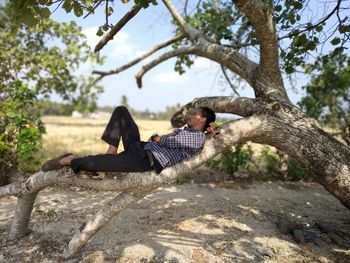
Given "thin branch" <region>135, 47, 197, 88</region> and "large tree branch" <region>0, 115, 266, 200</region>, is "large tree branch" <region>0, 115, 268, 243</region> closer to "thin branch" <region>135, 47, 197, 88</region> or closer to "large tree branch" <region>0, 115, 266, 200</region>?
"large tree branch" <region>0, 115, 266, 200</region>

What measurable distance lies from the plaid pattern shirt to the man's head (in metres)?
0.29

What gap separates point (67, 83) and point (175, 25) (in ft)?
16.7

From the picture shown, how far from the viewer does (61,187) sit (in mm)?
7383

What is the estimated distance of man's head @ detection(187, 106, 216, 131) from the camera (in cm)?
469

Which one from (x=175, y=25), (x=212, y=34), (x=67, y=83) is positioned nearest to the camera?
(x=212, y=34)

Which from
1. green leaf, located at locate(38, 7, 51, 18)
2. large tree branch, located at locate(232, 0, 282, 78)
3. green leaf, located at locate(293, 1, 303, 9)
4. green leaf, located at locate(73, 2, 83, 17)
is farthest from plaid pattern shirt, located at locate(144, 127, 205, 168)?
green leaf, located at locate(293, 1, 303, 9)

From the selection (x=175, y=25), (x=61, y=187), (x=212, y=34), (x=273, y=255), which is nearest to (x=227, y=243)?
(x=273, y=255)

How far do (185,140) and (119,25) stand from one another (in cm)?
177

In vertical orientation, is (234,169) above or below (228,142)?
below

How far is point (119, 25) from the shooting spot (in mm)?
4898

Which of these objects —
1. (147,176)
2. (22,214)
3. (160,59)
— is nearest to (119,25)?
(147,176)

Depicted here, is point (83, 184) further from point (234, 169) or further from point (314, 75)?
→ point (314, 75)

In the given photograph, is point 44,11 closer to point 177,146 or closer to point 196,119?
point 177,146

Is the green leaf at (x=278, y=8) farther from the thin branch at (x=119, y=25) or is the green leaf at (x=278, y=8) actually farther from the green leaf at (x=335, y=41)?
the thin branch at (x=119, y=25)
